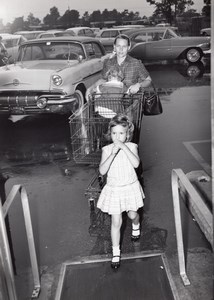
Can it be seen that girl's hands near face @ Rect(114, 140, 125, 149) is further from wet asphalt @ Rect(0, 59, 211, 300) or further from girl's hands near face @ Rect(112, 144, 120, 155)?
wet asphalt @ Rect(0, 59, 211, 300)

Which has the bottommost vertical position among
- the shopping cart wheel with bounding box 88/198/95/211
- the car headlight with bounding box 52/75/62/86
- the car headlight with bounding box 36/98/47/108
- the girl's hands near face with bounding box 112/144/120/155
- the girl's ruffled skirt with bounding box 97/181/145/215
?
the shopping cart wheel with bounding box 88/198/95/211

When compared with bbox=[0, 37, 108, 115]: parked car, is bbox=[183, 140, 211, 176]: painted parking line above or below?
below

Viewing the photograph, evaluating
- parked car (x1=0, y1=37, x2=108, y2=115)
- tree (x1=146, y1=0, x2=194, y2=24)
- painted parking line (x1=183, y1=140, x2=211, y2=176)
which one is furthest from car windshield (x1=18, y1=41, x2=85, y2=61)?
tree (x1=146, y1=0, x2=194, y2=24)

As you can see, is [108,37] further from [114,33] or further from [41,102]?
[41,102]

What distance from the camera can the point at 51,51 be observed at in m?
9.66

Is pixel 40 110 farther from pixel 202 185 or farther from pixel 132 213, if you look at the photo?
pixel 132 213

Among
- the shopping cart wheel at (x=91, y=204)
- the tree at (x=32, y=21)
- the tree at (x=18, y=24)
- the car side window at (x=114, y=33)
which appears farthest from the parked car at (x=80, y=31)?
the shopping cart wheel at (x=91, y=204)

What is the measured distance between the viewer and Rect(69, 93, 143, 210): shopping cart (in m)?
4.54

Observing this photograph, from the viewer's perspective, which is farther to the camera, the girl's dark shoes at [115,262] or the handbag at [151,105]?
the handbag at [151,105]

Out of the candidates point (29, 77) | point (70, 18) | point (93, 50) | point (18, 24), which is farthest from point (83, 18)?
point (29, 77)

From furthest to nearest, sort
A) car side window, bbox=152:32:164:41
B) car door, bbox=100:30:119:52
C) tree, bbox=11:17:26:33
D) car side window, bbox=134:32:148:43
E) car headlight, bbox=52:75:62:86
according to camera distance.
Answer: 1. tree, bbox=11:17:26:33
2. car door, bbox=100:30:119:52
3. car side window, bbox=134:32:148:43
4. car side window, bbox=152:32:164:41
5. car headlight, bbox=52:75:62:86

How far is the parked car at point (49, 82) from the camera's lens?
834 cm

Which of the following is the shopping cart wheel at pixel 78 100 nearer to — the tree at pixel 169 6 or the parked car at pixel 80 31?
the parked car at pixel 80 31

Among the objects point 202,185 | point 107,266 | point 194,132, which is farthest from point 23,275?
point 194,132
